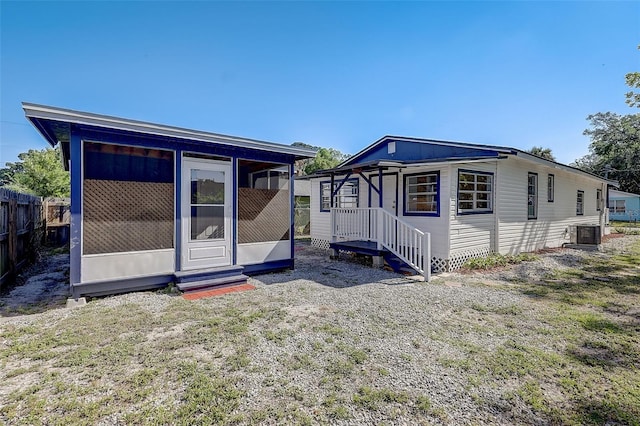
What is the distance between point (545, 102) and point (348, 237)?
1160cm

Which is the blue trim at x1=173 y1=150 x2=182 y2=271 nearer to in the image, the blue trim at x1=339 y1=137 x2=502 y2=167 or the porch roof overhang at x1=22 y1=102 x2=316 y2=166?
the porch roof overhang at x1=22 y1=102 x2=316 y2=166

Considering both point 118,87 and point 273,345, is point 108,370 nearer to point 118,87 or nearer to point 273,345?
point 273,345

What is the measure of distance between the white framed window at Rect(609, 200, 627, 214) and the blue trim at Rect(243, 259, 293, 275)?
1434 inches

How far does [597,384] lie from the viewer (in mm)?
2686

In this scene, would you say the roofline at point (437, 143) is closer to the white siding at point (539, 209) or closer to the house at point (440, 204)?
the house at point (440, 204)

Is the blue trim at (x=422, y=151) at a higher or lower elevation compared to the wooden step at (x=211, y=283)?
higher

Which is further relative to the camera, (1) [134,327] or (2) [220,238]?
(2) [220,238]

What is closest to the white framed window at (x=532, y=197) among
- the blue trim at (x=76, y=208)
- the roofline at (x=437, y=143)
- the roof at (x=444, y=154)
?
the roof at (x=444, y=154)

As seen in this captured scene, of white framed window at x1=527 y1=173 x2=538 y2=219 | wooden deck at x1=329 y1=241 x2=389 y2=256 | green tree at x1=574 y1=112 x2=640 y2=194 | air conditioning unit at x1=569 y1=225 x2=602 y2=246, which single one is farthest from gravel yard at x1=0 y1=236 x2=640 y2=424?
green tree at x1=574 y1=112 x2=640 y2=194

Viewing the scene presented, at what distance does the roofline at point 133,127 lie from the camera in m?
4.27

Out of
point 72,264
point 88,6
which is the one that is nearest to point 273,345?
point 72,264

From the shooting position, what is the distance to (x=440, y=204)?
301 inches

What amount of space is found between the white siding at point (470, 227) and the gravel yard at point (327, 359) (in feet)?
7.72

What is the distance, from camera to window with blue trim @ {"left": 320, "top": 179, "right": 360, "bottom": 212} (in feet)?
34.1
